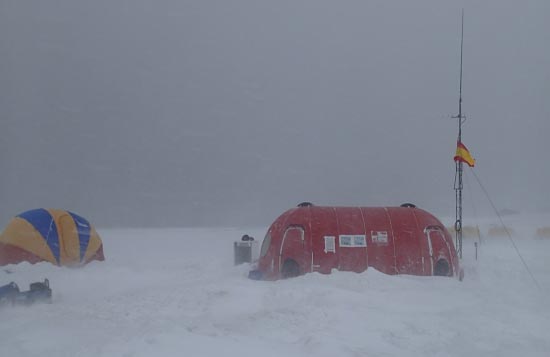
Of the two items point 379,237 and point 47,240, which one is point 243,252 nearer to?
point 379,237

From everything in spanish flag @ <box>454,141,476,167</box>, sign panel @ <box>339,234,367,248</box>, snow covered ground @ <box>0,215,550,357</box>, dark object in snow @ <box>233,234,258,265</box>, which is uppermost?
spanish flag @ <box>454,141,476,167</box>

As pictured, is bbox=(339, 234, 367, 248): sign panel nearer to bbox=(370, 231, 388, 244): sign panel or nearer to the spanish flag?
bbox=(370, 231, 388, 244): sign panel

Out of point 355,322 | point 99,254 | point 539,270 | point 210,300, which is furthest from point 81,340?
point 539,270

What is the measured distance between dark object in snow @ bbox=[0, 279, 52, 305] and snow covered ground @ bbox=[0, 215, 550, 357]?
24cm

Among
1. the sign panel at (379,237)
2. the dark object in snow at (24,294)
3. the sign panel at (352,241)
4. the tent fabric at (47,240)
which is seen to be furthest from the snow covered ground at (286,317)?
the tent fabric at (47,240)

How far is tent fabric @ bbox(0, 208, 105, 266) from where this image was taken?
1634 cm

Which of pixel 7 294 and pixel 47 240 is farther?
pixel 47 240

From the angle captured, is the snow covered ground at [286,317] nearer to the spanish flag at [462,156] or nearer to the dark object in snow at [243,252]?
the dark object in snow at [243,252]

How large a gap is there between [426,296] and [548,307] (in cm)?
220

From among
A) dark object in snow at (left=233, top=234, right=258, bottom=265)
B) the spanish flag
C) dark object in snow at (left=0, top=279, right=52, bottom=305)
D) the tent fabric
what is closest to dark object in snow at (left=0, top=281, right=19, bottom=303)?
dark object in snow at (left=0, top=279, right=52, bottom=305)

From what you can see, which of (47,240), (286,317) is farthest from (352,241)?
(47,240)

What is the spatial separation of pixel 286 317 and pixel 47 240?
410 inches

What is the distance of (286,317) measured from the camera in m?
8.80

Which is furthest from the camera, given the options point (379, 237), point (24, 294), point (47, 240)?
point (47, 240)
